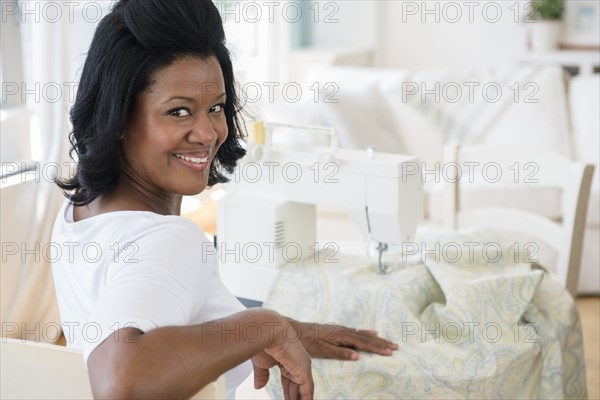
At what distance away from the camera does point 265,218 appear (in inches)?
74.7

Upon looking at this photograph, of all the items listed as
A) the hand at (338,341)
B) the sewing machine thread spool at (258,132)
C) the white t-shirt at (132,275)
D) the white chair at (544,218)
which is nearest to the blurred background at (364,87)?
the sewing machine thread spool at (258,132)

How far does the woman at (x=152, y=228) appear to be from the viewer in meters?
0.95

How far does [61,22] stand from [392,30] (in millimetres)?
3758

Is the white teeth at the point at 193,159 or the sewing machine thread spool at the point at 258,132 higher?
the white teeth at the point at 193,159

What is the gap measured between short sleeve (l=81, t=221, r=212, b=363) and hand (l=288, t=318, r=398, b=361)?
1.45 ft

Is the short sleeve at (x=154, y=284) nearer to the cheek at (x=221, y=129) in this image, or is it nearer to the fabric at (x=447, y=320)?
the cheek at (x=221, y=129)

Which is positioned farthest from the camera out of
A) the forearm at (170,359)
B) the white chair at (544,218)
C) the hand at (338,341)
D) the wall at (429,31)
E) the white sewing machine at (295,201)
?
the wall at (429,31)

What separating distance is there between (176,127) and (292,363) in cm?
38

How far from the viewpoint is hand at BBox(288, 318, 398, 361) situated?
60.4 inches

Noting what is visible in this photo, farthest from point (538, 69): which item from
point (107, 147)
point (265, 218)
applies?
point (107, 147)

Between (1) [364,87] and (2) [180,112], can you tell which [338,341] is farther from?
(1) [364,87]

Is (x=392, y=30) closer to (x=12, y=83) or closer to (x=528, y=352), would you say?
(x=12, y=83)

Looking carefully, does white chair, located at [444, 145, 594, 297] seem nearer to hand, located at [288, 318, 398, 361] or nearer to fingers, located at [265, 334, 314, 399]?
hand, located at [288, 318, 398, 361]

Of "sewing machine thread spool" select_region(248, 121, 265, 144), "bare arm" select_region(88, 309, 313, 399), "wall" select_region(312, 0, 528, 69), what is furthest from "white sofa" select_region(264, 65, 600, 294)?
"bare arm" select_region(88, 309, 313, 399)
